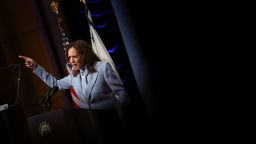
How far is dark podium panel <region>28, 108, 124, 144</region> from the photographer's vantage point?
2.06 metres

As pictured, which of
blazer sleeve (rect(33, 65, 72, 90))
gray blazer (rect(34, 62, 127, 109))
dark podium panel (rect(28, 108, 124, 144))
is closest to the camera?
dark podium panel (rect(28, 108, 124, 144))

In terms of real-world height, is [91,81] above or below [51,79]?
below

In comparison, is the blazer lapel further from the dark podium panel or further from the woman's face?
the dark podium panel

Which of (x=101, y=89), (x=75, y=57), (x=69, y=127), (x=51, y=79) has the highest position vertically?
(x=75, y=57)

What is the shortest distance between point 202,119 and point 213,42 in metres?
0.68

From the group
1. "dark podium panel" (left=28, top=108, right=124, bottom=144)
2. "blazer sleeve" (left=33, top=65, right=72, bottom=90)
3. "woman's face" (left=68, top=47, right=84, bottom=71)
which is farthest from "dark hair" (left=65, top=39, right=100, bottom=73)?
"dark podium panel" (left=28, top=108, right=124, bottom=144)

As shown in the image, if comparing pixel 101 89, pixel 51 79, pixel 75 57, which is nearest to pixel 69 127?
pixel 101 89

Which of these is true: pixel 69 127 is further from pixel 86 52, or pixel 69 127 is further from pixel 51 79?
pixel 51 79

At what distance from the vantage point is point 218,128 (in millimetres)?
2740

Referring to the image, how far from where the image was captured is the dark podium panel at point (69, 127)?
206cm

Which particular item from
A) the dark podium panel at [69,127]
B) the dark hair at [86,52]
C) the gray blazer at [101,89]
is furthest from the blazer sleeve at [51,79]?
the dark podium panel at [69,127]

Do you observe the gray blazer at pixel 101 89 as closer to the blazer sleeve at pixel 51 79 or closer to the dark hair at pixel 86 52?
the dark hair at pixel 86 52

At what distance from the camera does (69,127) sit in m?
2.06

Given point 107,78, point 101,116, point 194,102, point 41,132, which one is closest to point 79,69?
point 107,78
